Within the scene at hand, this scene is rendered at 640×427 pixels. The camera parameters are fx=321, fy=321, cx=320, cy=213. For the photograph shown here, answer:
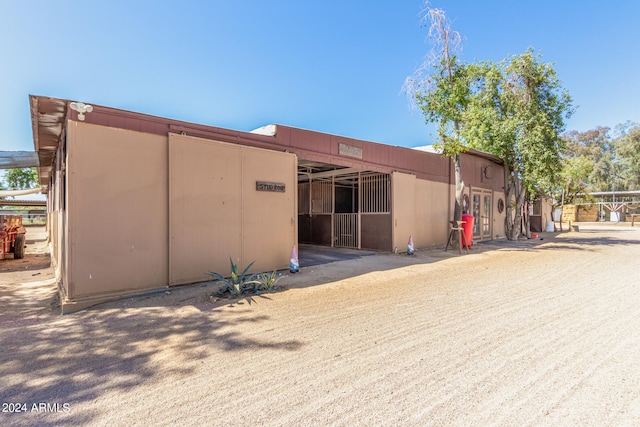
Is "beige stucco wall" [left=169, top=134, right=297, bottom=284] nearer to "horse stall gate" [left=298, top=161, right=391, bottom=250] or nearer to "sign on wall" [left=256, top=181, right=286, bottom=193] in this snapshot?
"sign on wall" [left=256, top=181, right=286, bottom=193]

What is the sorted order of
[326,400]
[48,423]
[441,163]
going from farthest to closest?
[441,163] < [326,400] < [48,423]

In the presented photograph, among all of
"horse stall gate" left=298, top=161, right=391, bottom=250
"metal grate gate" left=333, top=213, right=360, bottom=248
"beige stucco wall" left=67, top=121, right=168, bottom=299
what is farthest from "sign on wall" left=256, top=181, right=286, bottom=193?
"metal grate gate" left=333, top=213, right=360, bottom=248

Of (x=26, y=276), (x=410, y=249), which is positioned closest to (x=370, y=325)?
(x=410, y=249)

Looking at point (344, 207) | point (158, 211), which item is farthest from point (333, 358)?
point (344, 207)

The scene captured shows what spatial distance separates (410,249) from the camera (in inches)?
385

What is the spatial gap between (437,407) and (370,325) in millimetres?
1614

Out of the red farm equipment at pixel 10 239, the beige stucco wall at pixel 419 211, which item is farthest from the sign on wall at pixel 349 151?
the red farm equipment at pixel 10 239

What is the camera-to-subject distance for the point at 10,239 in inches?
416

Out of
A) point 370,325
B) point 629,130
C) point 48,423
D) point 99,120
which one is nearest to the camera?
point 48,423

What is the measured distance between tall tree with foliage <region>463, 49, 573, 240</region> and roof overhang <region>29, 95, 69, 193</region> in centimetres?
1196

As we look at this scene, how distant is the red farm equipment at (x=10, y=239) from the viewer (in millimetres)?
10086

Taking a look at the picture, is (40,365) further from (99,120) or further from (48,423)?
(99,120)

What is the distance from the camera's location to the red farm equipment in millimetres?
10086

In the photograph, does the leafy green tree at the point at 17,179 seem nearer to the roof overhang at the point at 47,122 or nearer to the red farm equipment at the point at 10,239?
the red farm equipment at the point at 10,239
